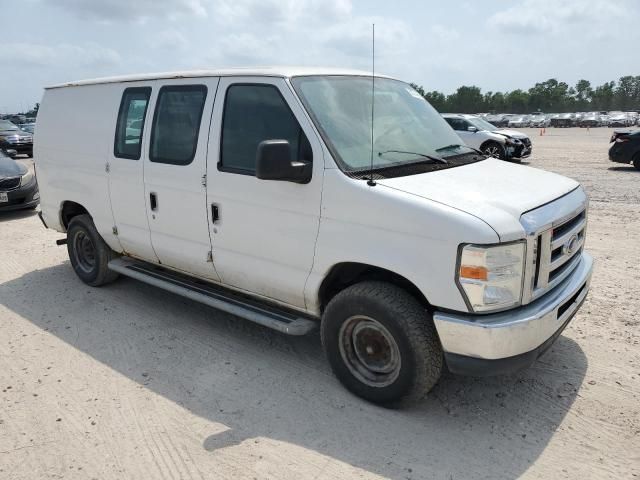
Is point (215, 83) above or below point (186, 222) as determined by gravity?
above

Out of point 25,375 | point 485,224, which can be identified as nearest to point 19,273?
point 25,375

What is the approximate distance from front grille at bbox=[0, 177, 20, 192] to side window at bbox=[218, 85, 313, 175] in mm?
7597

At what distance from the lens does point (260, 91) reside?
3977mm

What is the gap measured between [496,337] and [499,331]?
0.04 metres

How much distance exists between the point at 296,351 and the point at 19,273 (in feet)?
13.7

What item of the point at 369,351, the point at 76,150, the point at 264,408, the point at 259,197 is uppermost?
the point at 76,150

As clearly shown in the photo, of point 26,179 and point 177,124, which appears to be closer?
point 177,124

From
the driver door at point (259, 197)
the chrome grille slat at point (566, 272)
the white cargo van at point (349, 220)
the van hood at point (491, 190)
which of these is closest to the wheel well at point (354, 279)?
the white cargo van at point (349, 220)

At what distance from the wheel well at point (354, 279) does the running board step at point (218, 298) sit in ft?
0.91

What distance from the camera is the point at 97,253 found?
19.1ft

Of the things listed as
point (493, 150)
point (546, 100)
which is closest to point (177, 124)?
point (493, 150)

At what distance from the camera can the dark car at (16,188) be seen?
386 inches

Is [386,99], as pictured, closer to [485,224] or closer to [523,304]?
[485,224]

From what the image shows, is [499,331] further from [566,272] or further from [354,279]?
[354,279]
